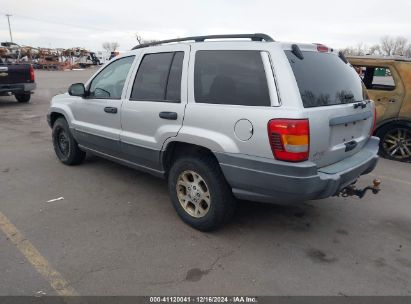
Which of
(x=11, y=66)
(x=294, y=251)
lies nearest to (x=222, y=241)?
(x=294, y=251)

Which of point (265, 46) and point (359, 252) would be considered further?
point (359, 252)

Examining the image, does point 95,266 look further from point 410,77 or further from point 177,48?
point 410,77

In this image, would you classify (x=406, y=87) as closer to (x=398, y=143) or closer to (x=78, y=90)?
(x=398, y=143)

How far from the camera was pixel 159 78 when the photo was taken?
3922 mm

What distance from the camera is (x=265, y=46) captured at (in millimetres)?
3133

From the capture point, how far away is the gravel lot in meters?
2.87

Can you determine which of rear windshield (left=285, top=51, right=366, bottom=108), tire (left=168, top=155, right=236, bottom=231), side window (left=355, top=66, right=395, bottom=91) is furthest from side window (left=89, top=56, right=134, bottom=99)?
side window (left=355, top=66, right=395, bottom=91)

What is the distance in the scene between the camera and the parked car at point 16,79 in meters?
12.3

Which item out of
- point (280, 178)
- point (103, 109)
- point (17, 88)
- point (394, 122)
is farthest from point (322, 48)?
point (17, 88)

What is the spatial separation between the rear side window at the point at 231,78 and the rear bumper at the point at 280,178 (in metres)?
0.50

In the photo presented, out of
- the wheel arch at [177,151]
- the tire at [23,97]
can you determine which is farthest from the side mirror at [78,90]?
the tire at [23,97]

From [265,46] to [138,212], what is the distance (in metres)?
2.28

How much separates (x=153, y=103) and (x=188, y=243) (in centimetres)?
151

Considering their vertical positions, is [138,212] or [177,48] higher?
[177,48]
